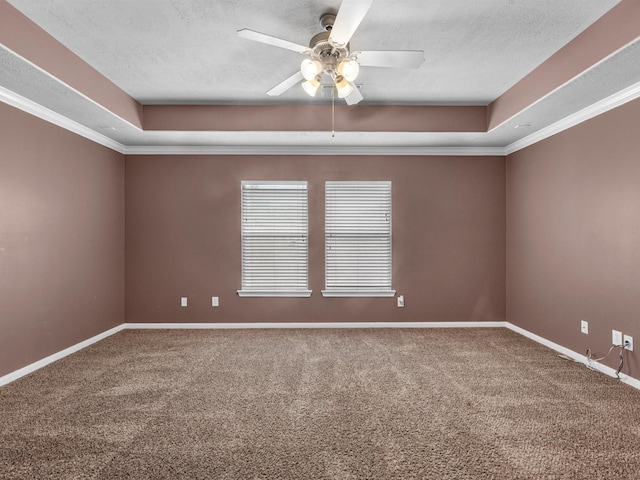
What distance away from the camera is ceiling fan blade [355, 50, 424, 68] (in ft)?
7.22

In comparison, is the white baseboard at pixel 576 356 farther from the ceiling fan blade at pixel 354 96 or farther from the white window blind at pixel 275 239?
the ceiling fan blade at pixel 354 96

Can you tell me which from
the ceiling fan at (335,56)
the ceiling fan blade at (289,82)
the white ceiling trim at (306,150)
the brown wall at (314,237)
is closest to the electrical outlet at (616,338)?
the brown wall at (314,237)

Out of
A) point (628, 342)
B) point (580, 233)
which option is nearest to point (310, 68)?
point (580, 233)

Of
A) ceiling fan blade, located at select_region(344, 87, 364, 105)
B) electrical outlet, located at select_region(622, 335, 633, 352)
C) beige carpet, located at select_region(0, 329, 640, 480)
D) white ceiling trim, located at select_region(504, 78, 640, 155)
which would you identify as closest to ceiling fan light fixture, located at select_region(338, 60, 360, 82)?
ceiling fan blade, located at select_region(344, 87, 364, 105)

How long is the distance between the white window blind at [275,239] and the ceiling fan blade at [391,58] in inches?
103

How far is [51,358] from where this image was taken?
3.50 metres

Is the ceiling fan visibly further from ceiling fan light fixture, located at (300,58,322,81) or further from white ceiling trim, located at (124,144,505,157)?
white ceiling trim, located at (124,144,505,157)

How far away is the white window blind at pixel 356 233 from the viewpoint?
4.86 metres

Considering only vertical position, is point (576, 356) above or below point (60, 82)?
below

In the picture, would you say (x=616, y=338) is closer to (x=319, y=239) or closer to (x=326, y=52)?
(x=319, y=239)

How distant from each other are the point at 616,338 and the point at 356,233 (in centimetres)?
288

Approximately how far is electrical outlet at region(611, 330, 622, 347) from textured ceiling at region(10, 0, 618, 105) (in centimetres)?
243

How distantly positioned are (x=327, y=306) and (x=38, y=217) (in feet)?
10.9

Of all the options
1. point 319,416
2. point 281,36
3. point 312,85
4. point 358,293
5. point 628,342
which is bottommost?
point 319,416
